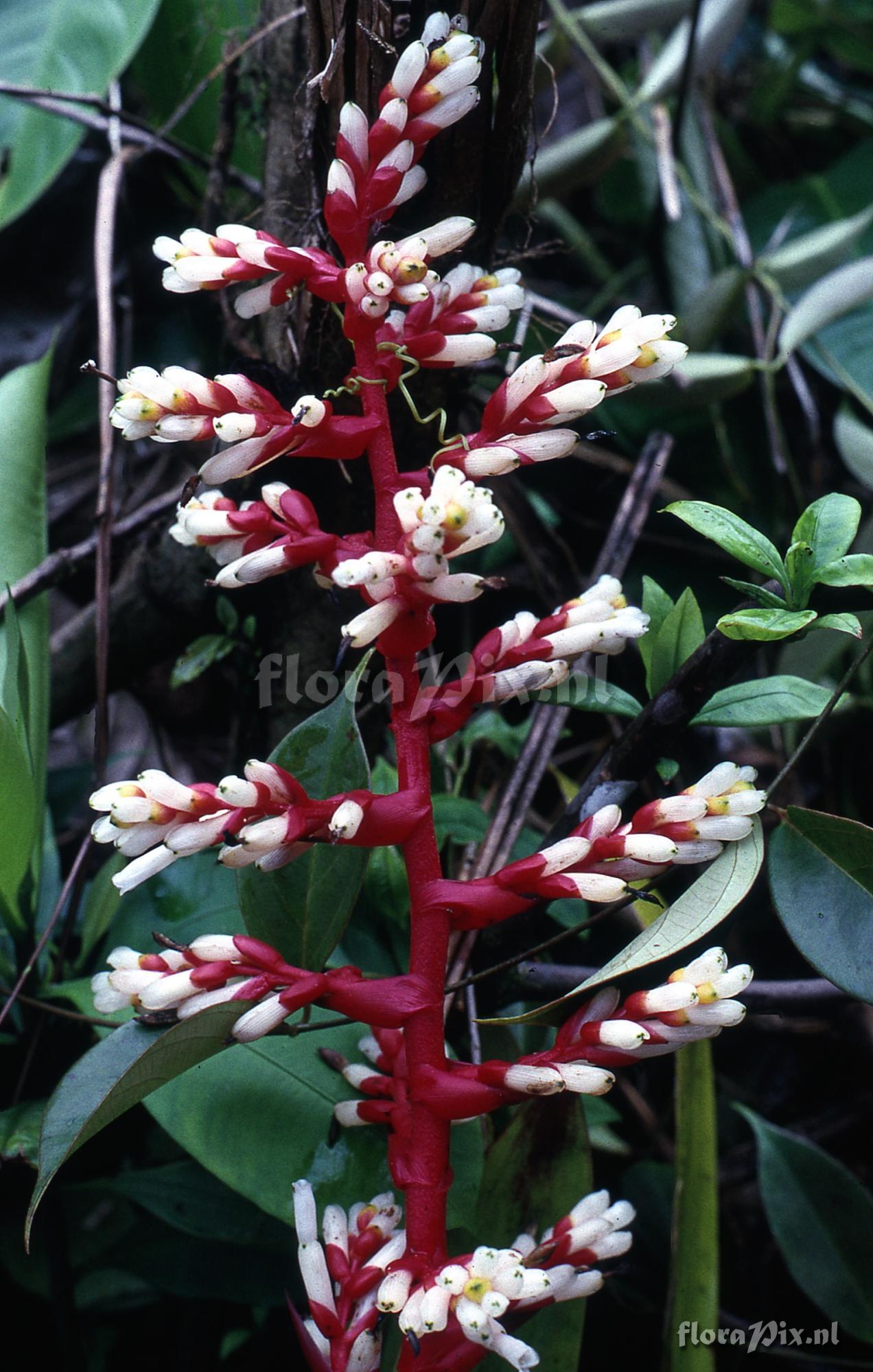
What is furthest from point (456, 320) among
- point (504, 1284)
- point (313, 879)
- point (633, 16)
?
point (633, 16)

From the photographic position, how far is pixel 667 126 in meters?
1.65

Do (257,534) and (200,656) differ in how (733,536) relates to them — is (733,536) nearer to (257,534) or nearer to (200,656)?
(257,534)

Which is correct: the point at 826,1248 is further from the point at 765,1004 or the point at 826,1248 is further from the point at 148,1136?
the point at 148,1136

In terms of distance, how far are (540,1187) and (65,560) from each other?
2.55 ft

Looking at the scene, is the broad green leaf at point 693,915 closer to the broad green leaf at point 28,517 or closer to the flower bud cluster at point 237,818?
the flower bud cluster at point 237,818

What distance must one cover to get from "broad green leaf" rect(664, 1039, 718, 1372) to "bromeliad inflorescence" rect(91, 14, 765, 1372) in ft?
0.56

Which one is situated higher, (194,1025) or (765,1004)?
(194,1025)

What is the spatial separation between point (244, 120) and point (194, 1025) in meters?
1.24

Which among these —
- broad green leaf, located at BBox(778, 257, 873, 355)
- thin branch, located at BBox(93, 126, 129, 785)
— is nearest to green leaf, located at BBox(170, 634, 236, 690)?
thin branch, located at BBox(93, 126, 129, 785)

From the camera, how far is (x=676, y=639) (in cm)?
92

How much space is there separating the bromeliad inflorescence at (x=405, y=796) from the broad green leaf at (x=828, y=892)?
7 centimetres

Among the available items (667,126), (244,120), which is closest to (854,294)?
(667,126)

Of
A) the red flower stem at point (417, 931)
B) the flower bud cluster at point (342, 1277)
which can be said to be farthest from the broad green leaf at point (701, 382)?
the flower bud cluster at point (342, 1277)

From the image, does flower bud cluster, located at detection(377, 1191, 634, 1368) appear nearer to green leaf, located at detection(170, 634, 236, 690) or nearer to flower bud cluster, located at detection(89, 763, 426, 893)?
flower bud cluster, located at detection(89, 763, 426, 893)
